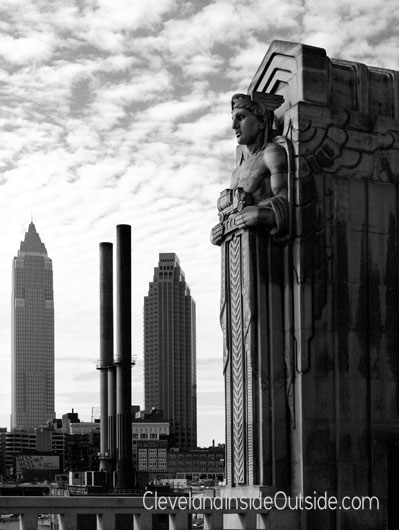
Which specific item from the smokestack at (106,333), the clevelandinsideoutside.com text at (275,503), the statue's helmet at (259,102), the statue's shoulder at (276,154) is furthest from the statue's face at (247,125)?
the smokestack at (106,333)

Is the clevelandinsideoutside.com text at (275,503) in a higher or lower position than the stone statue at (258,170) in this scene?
lower

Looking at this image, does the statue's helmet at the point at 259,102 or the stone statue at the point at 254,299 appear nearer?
the stone statue at the point at 254,299

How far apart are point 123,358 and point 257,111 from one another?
2399 inches

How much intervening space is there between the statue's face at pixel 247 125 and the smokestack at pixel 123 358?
5683 cm

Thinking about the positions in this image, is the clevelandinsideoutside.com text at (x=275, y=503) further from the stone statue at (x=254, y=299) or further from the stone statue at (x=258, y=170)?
the stone statue at (x=258, y=170)

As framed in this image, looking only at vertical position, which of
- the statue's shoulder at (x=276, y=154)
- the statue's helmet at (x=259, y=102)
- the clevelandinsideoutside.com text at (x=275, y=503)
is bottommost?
the clevelandinsideoutside.com text at (x=275, y=503)

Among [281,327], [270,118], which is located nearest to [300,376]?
[281,327]

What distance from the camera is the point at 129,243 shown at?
277 feet

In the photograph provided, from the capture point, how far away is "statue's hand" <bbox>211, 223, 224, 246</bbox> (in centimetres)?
2733

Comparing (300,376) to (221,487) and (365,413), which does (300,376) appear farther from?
(221,487)

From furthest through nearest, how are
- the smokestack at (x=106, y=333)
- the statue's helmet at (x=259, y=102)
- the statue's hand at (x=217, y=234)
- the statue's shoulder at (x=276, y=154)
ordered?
the smokestack at (x=106, y=333) → the statue's hand at (x=217, y=234) → the statue's helmet at (x=259, y=102) → the statue's shoulder at (x=276, y=154)

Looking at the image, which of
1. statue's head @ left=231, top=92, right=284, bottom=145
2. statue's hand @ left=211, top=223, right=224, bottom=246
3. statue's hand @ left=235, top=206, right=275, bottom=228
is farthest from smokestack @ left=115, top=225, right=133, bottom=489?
statue's hand @ left=235, top=206, right=275, bottom=228

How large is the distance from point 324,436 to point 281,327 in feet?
8.41

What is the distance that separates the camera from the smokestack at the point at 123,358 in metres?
84.3
